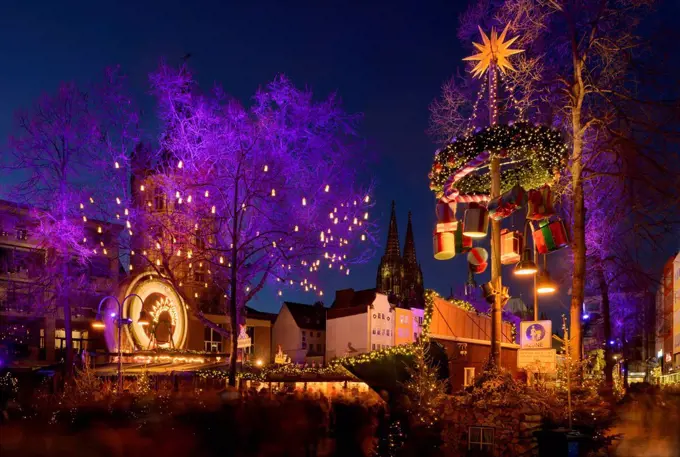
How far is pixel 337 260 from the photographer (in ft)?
79.8

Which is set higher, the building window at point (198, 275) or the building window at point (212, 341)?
the building window at point (198, 275)

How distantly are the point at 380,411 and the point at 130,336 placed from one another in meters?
15.5

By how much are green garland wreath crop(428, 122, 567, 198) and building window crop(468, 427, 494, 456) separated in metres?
5.76

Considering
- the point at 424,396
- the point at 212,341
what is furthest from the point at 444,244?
the point at 212,341

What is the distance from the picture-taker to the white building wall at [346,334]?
56844 millimetres

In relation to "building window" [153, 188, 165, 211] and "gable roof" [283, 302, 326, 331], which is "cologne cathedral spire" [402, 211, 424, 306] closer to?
"gable roof" [283, 302, 326, 331]

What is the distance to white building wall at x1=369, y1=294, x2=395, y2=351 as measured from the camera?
5716 cm

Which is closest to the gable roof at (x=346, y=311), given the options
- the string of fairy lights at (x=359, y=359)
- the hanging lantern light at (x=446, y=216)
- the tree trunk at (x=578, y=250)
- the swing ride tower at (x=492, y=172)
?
the string of fairy lights at (x=359, y=359)

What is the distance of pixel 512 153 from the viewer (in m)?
14.3

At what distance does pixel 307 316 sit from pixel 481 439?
49091mm

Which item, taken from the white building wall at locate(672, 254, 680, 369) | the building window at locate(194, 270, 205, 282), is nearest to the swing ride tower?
the building window at locate(194, 270, 205, 282)

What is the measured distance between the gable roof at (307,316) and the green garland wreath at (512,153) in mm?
45208

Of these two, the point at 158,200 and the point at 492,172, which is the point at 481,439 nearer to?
the point at 492,172

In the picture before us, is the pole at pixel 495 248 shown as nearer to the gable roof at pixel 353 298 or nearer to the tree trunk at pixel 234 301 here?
the tree trunk at pixel 234 301
